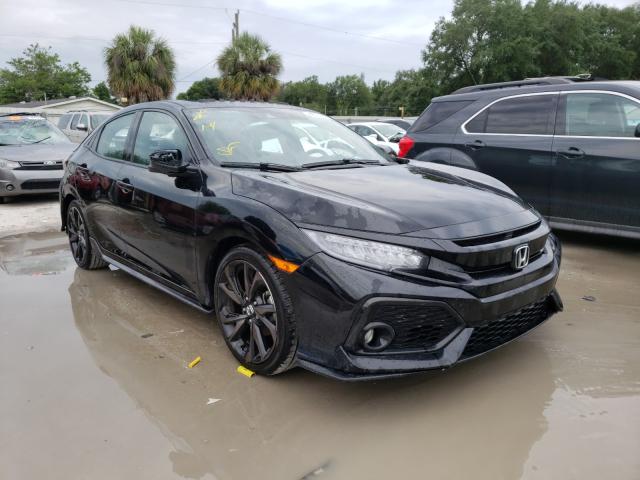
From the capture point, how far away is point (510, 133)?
584 cm

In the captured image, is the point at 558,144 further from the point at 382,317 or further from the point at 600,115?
the point at 382,317

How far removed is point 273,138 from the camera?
365cm

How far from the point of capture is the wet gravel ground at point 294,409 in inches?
91.2

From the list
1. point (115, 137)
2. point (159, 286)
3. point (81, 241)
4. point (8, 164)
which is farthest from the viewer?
point (8, 164)

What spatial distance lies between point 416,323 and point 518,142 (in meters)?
3.90

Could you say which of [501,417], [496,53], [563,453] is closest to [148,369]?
[501,417]

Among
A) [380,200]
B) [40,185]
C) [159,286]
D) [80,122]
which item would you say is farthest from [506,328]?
[80,122]

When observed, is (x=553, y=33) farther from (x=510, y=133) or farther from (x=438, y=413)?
(x=438, y=413)

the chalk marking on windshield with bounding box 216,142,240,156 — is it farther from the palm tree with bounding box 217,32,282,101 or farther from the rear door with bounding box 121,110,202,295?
the palm tree with bounding box 217,32,282,101

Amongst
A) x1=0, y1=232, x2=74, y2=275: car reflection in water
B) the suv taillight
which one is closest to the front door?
x1=0, y1=232, x2=74, y2=275: car reflection in water

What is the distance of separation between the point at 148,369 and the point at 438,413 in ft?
5.54

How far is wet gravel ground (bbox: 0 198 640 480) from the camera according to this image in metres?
2.32

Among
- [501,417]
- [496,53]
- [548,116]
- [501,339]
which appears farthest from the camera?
[496,53]

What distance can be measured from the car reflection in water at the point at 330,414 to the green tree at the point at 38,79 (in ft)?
260
